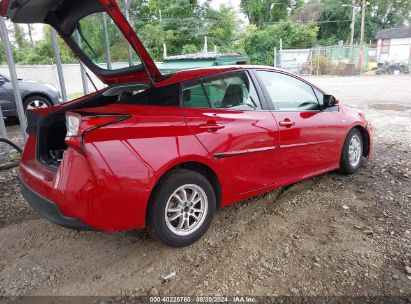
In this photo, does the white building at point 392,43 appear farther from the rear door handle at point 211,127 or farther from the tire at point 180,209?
the tire at point 180,209

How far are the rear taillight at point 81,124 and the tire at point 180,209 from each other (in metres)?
0.66

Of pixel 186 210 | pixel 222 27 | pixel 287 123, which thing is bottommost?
pixel 186 210

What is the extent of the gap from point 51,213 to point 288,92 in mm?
2746

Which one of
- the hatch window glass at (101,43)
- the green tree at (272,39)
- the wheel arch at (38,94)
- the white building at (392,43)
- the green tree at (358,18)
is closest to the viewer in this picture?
the hatch window glass at (101,43)

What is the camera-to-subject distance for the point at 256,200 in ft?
13.2

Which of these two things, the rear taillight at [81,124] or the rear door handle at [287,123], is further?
the rear door handle at [287,123]

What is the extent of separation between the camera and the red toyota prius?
8.41ft

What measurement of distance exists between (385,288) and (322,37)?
48731mm

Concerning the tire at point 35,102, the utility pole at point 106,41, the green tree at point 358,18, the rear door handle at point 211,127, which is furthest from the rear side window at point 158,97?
the green tree at point 358,18

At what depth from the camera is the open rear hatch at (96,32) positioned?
296cm

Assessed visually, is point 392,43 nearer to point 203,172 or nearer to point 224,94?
point 224,94

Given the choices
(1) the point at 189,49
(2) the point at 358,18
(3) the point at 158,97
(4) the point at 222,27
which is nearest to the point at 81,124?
(3) the point at 158,97

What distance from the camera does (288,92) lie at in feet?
13.1

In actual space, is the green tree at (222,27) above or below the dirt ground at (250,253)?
above
